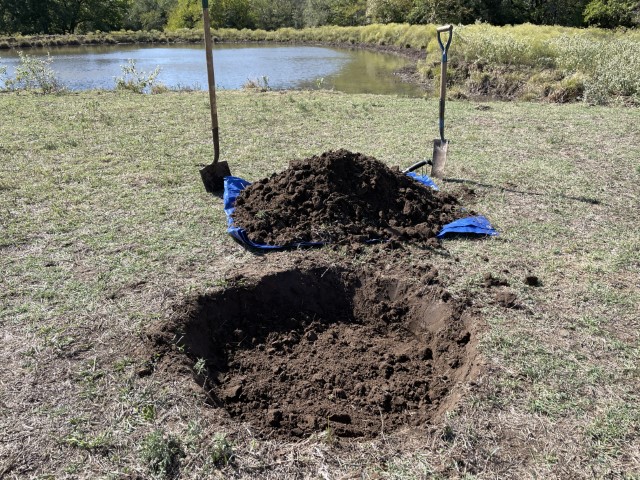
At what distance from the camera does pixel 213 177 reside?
556cm

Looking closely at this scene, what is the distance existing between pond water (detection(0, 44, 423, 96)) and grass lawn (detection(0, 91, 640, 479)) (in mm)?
7863

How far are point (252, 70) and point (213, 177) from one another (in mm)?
16919

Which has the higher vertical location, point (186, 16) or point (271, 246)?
point (186, 16)

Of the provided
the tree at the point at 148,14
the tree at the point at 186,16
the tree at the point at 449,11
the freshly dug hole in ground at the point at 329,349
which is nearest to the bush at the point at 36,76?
the freshly dug hole in ground at the point at 329,349

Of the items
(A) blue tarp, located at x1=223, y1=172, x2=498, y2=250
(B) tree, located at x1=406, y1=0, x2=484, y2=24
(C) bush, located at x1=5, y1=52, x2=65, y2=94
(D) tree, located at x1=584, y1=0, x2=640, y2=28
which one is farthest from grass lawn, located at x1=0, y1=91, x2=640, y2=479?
(B) tree, located at x1=406, y1=0, x2=484, y2=24

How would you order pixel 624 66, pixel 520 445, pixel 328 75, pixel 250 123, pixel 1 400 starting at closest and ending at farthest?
pixel 520 445
pixel 1 400
pixel 250 123
pixel 624 66
pixel 328 75

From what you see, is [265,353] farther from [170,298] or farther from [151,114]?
[151,114]

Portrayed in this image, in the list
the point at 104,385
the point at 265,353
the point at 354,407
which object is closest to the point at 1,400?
the point at 104,385

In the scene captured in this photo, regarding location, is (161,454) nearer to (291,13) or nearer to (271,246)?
(271,246)

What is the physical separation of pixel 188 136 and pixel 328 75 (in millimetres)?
13325

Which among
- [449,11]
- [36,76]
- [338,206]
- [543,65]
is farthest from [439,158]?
[449,11]

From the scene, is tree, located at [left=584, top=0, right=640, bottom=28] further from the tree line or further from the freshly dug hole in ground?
the freshly dug hole in ground

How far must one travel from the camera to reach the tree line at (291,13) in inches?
1141

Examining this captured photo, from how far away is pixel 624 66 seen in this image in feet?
37.7
